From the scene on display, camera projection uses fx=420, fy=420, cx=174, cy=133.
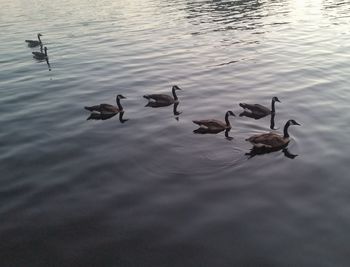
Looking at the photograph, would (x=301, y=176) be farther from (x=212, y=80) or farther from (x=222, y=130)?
(x=212, y=80)

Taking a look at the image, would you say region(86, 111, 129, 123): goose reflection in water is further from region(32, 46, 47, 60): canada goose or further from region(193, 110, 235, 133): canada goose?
region(32, 46, 47, 60): canada goose

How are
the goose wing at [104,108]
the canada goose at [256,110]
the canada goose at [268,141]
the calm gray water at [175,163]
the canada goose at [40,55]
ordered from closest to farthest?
the calm gray water at [175,163] → the canada goose at [268,141] → the canada goose at [256,110] → the goose wing at [104,108] → the canada goose at [40,55]

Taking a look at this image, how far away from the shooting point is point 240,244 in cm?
1275

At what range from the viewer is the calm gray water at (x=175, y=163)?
12.9m

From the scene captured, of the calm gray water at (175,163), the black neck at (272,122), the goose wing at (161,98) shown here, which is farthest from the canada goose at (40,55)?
the black neck at (272,122)

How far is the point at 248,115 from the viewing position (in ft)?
74.8

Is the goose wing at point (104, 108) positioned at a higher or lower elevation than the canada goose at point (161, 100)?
higher

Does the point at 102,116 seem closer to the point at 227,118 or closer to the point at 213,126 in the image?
the point at 213,126

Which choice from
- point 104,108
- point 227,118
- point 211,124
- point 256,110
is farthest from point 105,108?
point 256,110

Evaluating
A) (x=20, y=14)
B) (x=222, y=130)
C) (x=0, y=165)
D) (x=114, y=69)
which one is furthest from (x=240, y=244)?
(x=20, y=14)

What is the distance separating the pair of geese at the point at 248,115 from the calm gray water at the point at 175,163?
0.49 m

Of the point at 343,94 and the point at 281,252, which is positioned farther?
the point at 343,94

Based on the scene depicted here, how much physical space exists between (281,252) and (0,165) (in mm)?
12417

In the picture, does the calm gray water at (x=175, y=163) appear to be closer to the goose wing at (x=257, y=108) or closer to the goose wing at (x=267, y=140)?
the goose wing at (x=267, y=140)
